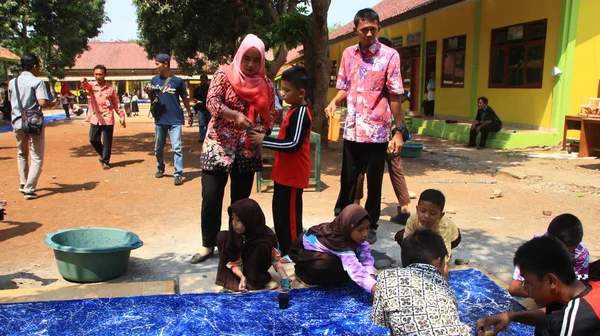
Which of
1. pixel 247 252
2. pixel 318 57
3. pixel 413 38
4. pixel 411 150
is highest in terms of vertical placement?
pixel 413 38

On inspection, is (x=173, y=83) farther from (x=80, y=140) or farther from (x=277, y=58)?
(x=80, y=140)

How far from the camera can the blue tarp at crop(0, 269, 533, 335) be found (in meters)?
2.87

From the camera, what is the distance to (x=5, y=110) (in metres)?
19.6

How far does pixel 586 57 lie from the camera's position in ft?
37.6

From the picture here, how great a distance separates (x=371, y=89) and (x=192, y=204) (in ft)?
9.93

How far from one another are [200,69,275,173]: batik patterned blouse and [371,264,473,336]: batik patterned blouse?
192cm

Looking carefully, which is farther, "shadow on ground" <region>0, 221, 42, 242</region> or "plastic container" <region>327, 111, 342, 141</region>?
"plastic container" <region>327, 111, 342, 141</region>

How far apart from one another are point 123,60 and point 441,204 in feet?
167

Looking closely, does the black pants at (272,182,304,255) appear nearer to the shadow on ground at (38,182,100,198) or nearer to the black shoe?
the black shoe

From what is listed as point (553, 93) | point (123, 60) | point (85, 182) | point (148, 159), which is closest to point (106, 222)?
point (85, 182)

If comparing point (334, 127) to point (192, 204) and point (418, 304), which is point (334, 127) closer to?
point (192, 204)

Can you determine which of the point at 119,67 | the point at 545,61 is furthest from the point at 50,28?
the point at 545,61

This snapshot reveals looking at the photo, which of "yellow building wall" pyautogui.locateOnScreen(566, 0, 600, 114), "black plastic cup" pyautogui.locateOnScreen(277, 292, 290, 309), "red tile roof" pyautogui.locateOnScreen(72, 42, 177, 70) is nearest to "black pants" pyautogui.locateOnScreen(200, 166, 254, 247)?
"black plastic cup" pyautogui.locateOnScreen(277, 292, 290, 309)

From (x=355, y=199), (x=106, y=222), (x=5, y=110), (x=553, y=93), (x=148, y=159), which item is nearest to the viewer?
(x=355, y=199)
